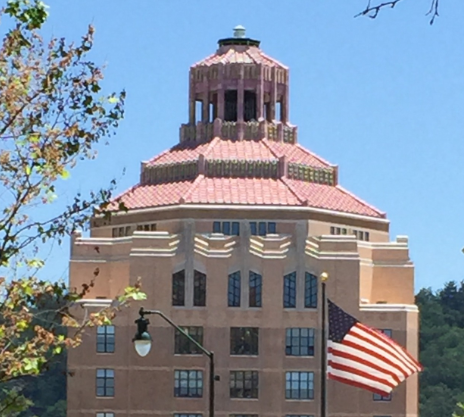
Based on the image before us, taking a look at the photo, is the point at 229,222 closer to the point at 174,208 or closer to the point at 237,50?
the point at 174,208

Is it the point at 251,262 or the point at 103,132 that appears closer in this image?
the point at 103,132

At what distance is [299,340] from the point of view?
151m

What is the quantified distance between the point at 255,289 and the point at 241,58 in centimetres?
2700

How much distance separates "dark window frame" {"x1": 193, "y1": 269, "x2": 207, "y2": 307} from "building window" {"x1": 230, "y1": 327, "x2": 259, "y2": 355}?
118 inches

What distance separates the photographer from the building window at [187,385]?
148 m

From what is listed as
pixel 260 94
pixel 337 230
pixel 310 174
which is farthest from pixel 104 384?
pixel 260 94

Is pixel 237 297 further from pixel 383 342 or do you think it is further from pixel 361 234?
pixel 383 342

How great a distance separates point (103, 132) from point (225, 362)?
11504 centimetres

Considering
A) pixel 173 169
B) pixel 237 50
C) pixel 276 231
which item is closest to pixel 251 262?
pixel 276 231

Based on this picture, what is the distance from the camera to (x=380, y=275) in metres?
157

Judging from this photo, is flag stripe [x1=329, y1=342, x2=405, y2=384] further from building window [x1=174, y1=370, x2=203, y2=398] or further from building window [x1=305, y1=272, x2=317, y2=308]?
building window [x1=305, y1=272, x2=317, y2=308]

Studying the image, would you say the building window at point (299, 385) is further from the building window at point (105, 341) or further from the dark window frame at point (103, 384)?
the building window at point (105, 341)

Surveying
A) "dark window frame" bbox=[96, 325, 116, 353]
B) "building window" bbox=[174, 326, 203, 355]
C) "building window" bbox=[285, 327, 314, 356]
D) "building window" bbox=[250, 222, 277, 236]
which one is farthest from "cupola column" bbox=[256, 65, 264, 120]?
"dark window frame" bbox=[96, 325, 116, 353]

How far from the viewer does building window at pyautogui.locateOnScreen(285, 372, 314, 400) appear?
149000 millimetres
